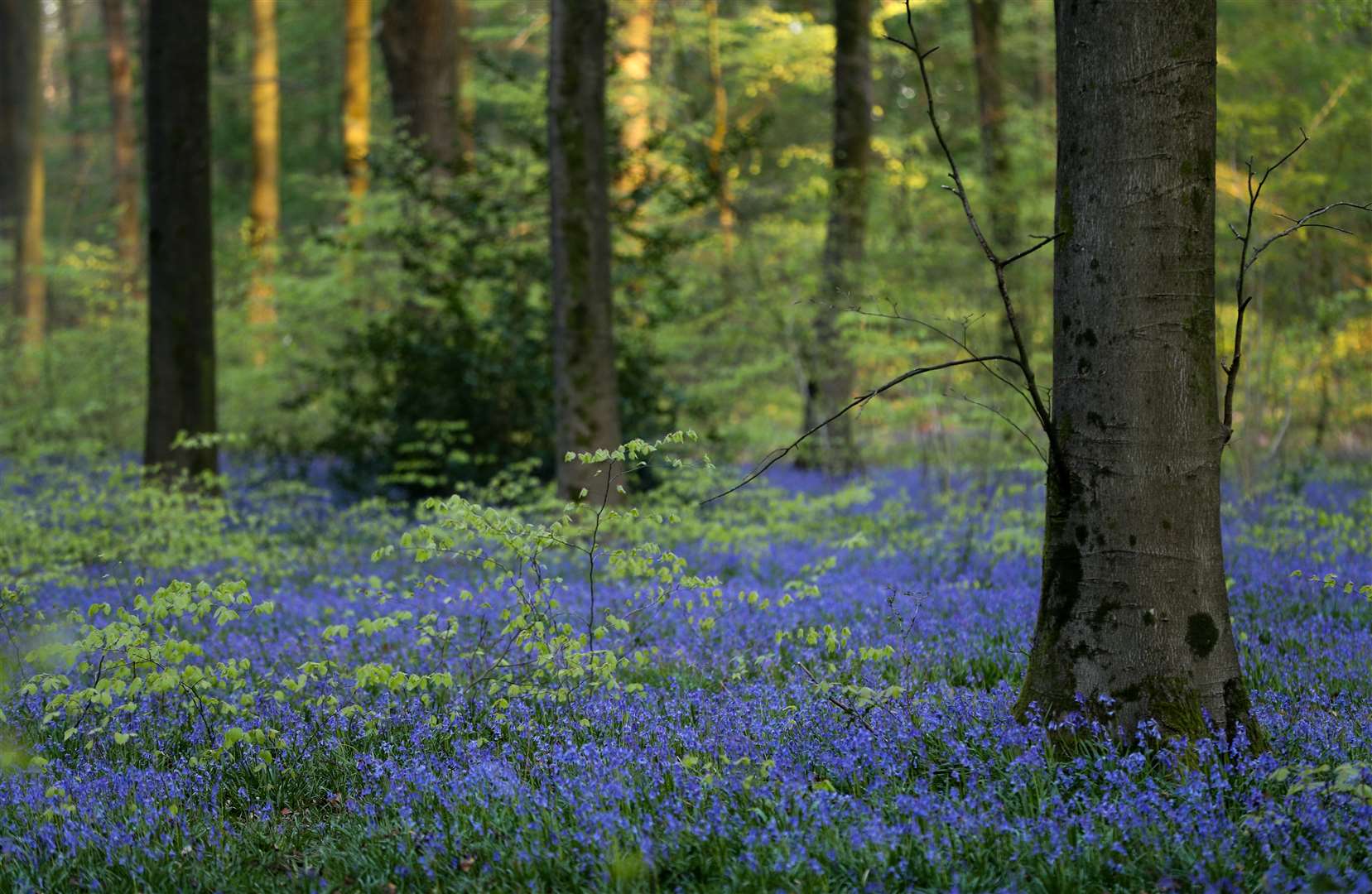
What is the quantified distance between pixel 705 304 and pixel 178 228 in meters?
7.15

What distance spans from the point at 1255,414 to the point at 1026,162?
9141 millimetres

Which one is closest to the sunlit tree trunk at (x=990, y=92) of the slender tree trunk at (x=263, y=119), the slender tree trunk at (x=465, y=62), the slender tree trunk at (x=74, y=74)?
the slender tree trunk at (x=465, y=62)

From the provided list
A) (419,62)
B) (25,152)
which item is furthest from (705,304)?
(25,152)

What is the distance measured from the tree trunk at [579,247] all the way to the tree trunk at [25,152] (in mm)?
16581

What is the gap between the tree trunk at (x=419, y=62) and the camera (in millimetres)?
16766

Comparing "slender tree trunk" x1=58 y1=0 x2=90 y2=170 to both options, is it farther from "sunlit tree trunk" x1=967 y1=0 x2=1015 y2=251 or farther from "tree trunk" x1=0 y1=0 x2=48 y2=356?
"sunlit tree trunk" x1=967 y1=0 x2=1015 y2=251

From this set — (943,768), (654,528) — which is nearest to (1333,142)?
(654,528)

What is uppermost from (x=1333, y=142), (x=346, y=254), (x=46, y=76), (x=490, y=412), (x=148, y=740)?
(x=46, y=76)

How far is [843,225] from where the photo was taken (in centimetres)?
1567

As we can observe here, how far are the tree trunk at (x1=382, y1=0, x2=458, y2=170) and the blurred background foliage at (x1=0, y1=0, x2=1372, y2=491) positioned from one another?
0.93 metres

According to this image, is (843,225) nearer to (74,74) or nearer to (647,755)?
(647,755)

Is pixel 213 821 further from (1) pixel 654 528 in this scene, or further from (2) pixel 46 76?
(2) pixel 46 76

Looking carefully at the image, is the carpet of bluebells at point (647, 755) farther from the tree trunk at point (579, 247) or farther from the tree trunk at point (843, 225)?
the tree trunk at point (843, 225)

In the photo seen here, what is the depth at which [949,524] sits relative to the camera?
33.8ft
